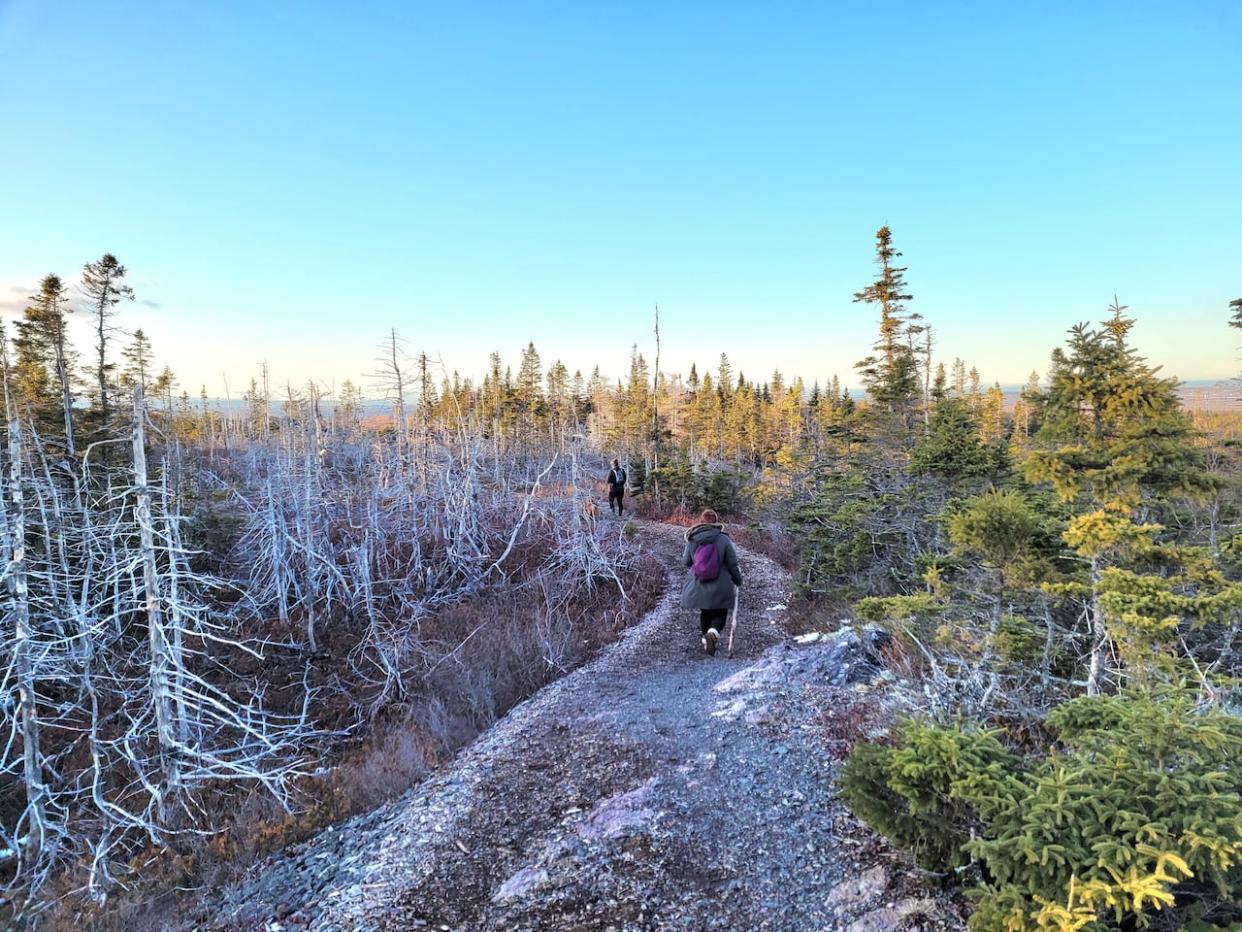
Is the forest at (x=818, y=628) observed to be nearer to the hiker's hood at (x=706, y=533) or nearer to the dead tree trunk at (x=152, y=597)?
the dead tree trunk at (x=152, y=597)

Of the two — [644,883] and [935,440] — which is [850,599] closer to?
[935,440]

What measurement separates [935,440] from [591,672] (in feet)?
22.2

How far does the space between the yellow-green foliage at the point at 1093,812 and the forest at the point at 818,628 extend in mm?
16

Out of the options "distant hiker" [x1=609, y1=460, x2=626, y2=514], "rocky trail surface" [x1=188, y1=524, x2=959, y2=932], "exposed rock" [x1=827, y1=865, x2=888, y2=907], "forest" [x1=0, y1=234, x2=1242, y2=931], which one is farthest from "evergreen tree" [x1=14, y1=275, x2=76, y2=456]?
"exposed rock" [x1=827, y1=865, x2=888, y2=907]

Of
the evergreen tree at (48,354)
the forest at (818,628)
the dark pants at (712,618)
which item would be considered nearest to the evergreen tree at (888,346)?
the forest at (818,628)

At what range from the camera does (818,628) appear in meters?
9.05

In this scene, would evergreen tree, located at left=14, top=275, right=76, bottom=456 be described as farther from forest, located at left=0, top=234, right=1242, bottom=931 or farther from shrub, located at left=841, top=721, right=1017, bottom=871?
shrub, located at left=841, top=721, right=1017, bottom=871

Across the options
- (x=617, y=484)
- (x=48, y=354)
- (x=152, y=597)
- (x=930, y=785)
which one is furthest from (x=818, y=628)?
(x=48, y=354)

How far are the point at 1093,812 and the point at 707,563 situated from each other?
558cm

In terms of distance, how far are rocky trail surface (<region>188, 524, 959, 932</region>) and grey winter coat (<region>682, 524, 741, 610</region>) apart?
130cm

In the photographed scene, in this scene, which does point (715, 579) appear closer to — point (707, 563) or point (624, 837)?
point (707, 563)

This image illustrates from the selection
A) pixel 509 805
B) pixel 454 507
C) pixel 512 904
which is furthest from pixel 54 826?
pixel 454 507

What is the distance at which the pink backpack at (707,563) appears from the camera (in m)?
7.79

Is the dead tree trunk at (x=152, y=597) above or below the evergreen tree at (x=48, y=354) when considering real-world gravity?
below
